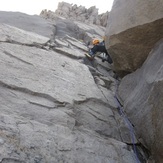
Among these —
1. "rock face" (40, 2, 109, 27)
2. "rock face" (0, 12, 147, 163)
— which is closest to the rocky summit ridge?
"rock face" (0, 12, 147, 163)

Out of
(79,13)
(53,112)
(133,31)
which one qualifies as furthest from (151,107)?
(79,13)

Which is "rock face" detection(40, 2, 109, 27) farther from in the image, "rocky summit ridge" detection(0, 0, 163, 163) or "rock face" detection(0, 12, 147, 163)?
"rock face" detection(0, 12, 147, 163)

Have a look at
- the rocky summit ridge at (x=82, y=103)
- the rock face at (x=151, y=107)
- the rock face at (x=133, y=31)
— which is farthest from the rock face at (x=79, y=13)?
the rock face at (x=151, y=107)

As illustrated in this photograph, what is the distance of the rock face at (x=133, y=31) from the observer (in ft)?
18.3

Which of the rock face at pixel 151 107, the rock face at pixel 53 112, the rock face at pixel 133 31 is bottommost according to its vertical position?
the rock face at pixel 53 112

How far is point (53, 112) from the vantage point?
475 cm

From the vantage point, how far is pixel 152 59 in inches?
229

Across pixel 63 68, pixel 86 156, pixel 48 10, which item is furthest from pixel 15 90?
pixel 48 10

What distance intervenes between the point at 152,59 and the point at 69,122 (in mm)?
2618

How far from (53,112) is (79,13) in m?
22.5

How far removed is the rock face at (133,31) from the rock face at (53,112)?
1141 millimetres

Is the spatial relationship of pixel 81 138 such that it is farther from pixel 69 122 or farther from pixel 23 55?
pixel 23 55

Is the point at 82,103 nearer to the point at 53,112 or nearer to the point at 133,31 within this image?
the point at 53,112

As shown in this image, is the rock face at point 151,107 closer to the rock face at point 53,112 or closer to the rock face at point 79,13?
the rock face at point 53,112
